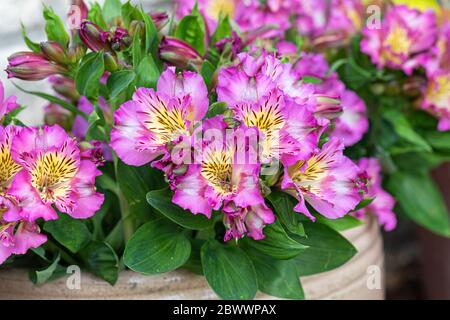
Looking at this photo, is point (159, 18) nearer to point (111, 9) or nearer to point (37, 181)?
point (111, 9)

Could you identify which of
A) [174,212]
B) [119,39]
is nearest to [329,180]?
[174,212]

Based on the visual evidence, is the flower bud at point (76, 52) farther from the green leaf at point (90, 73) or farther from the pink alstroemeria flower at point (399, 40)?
the pink alstroemeria flower at point (399, 40)

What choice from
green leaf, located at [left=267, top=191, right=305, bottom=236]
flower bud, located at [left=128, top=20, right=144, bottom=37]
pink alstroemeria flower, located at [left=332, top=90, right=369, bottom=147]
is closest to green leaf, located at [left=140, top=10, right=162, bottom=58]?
flower bud, located at [left=128, top=20, right=144, bottom=37]

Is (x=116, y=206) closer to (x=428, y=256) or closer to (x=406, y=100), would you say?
(x=406, y=100)

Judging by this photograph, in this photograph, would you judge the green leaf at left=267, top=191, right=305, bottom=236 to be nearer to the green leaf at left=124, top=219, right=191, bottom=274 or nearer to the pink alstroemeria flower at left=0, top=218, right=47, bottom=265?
the green leaf at left=124, top=219, right=191, bottom=274
